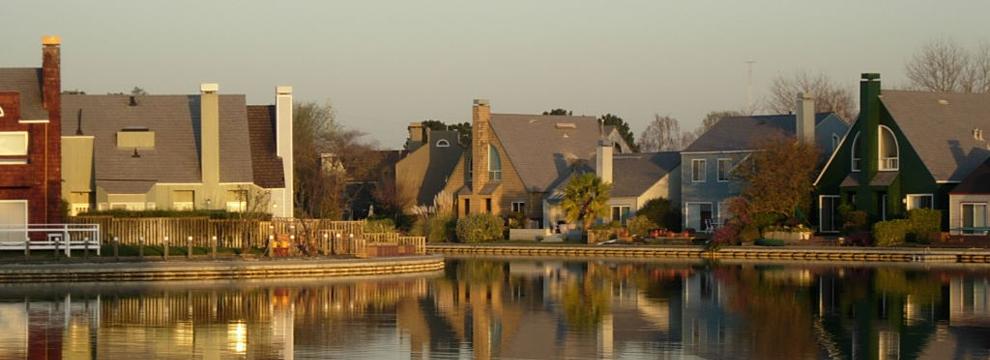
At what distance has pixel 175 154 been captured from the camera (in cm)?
6109

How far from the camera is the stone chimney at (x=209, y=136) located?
60625 millimetres

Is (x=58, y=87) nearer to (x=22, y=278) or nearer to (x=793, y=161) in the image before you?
(x=22, y=278)

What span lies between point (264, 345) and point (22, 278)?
1790 cm

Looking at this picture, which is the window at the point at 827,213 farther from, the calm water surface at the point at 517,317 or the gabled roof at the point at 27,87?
the gabled roof at the point at 27,87

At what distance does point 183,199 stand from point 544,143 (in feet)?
91.2

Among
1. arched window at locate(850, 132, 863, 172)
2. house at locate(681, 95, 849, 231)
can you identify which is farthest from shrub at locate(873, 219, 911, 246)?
house at locate(681, 95, 849, 231)

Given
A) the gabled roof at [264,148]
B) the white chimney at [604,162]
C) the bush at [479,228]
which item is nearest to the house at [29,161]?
the gabled roof at [264,148]

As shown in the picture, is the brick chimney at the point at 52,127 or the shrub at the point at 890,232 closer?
the brick chimney at the point at 52,127

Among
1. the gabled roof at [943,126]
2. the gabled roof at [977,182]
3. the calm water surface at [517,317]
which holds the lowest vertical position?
the calm water surface at [517,317]

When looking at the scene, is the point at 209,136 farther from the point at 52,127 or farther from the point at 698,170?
the point at 698,170

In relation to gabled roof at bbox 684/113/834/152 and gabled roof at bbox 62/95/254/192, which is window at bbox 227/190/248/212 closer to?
gabled roof at bbox 62/95/254/192

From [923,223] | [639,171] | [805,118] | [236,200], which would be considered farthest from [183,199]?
[923,223]

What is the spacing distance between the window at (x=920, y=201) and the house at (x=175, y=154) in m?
24.4

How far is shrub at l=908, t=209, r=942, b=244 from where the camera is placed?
62.8 meters
